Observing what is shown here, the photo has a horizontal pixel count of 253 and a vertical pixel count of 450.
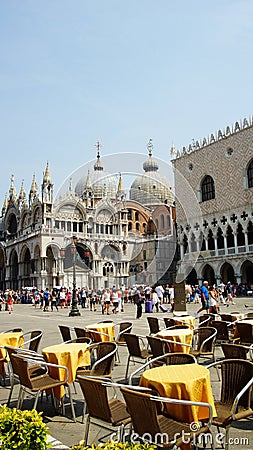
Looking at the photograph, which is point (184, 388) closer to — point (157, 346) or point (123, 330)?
point (157, 346)

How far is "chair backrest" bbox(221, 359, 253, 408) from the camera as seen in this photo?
4.23 metres

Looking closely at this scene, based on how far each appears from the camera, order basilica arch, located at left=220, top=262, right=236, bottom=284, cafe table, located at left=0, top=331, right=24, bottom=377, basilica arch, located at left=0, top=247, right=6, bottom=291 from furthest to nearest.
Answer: basilica arch, located at left=0, top=247, right=6, bottom=291 → basilica arch, located at left=220, top=262, right=236, bottom=284 → cafe table, located at left=0, top=331, right=24, bottom=377

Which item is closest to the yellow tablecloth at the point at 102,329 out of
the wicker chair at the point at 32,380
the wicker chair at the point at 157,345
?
the wicker chair at the point at 157,345

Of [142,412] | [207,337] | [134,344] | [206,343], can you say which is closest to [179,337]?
[206,343]

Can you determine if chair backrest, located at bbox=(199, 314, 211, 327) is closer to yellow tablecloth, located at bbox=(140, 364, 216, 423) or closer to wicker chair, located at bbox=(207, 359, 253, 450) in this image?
wicker chair, located at bbox=(207, 359, 253, 450)

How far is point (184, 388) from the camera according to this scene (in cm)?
390

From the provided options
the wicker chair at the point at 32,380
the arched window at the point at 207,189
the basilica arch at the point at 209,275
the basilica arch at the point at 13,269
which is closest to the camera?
the wicker chair at the point at 32,380

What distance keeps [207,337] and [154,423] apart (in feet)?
13.0

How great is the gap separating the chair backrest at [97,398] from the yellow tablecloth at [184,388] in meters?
0.43

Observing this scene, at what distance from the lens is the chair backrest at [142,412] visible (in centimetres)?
338

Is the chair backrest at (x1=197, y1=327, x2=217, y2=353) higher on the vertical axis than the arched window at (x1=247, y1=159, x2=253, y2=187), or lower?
lower

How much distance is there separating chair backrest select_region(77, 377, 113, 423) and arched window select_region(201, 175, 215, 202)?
40059 mm

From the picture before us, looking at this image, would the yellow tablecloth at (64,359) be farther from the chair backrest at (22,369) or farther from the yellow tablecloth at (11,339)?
the yellow tablecloth at (11,339)

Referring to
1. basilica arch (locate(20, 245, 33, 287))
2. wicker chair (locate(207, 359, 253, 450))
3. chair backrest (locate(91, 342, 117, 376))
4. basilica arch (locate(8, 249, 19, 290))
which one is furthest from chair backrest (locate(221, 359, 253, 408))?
basilica arch (locate(8, 249, 19, 290))
